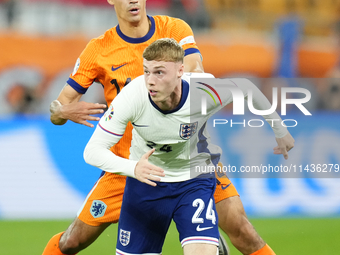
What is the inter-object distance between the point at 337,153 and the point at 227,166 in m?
1.54

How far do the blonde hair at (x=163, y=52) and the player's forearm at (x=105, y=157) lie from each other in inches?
22.9

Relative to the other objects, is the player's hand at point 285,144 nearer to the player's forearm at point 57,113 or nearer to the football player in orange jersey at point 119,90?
the football player in orange jersey at point 119,90

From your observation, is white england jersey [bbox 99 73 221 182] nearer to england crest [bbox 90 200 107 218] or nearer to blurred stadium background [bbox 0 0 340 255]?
england crest [bbox 90 200 107 218]

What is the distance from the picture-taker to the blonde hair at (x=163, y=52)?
326 cm

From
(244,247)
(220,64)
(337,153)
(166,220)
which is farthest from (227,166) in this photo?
(220,64)

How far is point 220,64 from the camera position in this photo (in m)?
11.0

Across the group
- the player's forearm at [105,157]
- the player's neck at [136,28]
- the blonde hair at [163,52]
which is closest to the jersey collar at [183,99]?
the blonde hair at [163,52]

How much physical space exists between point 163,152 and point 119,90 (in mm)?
705

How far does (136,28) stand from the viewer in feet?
13.1

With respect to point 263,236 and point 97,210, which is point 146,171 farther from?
point 263,236

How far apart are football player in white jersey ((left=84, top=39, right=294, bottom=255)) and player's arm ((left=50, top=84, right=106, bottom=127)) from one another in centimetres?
32

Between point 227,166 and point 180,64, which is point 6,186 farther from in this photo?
point 180,64

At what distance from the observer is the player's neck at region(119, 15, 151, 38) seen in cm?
400

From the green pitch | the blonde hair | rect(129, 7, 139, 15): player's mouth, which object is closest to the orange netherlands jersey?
rect(129, 7, 139, 15): player's mouth
